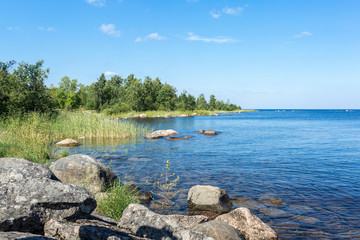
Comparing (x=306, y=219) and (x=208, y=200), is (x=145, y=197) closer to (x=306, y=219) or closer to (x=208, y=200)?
(x=208, y=200)

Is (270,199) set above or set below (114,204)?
below

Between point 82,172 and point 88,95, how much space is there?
97952 mm

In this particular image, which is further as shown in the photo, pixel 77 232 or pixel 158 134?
pixel 158 134

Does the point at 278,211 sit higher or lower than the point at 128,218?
lower

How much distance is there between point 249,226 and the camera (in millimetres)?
7625

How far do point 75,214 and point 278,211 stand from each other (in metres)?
7.80

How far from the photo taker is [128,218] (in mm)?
5406

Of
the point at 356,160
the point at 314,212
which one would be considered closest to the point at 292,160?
the point at 356,160

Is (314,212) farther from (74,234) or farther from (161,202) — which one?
(74,234)

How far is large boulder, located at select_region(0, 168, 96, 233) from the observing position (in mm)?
4391

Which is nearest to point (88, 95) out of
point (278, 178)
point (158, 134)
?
point (158, 134)

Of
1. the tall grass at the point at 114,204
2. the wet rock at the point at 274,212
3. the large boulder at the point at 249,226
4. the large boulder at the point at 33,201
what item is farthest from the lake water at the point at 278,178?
the large boulder at the point at 33,201

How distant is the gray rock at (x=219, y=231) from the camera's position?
21.5 ft

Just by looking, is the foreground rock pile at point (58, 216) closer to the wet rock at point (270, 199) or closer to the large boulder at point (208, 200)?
the large boulder at point (208, 200)
